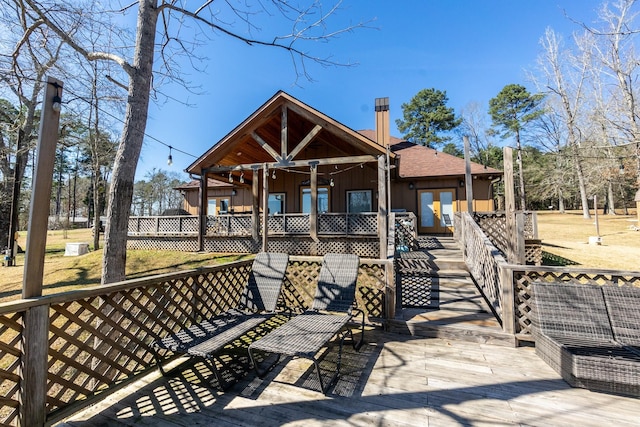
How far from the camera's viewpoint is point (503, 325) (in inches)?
144

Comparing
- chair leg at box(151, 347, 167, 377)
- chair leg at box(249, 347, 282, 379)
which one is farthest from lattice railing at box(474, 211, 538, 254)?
chair leg at box(151, 347, 167, 377)

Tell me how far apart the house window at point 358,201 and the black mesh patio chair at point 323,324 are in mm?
8557

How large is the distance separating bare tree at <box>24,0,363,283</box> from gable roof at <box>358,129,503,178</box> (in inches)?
284

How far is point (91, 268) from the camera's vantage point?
9016mm

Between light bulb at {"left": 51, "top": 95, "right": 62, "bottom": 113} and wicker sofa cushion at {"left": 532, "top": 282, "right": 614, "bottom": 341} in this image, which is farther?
wicker sofa cushion at {"left": 532, "top": 282, "right": 614, "bottom": 341}

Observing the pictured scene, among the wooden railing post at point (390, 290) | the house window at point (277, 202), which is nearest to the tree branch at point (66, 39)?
the wooden railing post at point (390, 290)

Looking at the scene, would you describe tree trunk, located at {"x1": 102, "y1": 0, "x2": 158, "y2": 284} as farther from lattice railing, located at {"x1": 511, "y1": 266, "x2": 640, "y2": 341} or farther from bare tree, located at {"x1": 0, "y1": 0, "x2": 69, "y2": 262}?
lattice railing, located at {"x1": 511, "y1": 266, "x2": 640, "y2": 341}

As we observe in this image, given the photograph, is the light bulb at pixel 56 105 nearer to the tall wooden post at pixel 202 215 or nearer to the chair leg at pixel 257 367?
the chair leg at pixel 257 367

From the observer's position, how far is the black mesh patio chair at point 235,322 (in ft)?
8.26

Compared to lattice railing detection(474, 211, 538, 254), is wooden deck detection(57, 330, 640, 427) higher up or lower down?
lower down

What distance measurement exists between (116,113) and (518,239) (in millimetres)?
10931

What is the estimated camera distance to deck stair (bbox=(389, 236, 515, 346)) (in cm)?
373

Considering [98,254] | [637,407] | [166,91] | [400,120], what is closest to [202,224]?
[98,254]

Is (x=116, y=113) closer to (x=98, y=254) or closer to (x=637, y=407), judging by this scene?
(x=98, y=254)
